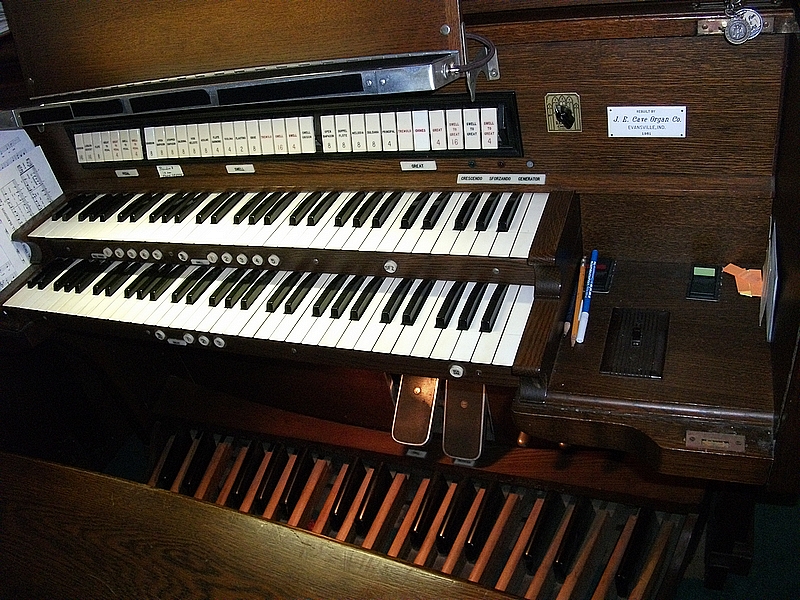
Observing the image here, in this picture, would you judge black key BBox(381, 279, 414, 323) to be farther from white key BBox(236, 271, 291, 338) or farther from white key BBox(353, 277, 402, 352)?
white key BBox(236, 271, 291, 338)

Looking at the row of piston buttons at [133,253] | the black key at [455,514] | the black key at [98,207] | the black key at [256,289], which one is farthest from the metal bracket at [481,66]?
the black key at [98,207]

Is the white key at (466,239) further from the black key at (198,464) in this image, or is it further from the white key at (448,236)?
the black key at (198,464)

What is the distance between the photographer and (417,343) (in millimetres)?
1751

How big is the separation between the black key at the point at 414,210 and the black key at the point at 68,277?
108cm

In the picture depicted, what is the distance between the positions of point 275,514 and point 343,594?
1.12 metres

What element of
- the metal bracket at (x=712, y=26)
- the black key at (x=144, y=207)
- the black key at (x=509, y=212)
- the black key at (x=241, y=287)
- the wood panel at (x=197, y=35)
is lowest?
the black key at (x=241, y=287)

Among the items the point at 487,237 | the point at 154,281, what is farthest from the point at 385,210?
the point at 154,281

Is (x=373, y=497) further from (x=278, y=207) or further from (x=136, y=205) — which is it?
(x=136, y=205)

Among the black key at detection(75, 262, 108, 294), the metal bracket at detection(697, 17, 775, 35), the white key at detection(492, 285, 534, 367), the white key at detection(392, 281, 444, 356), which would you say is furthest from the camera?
the black key at detection(75, 262, 108, 294)

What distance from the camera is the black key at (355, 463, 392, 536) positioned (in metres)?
2.32

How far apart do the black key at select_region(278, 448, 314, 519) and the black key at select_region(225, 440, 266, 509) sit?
0.14m

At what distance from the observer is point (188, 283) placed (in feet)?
7.19

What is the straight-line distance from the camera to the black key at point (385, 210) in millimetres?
1927

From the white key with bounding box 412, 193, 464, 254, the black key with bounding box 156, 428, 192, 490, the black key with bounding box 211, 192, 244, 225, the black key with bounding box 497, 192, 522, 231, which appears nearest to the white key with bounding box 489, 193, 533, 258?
the black key with bounding box 497, 192, 522, 231
